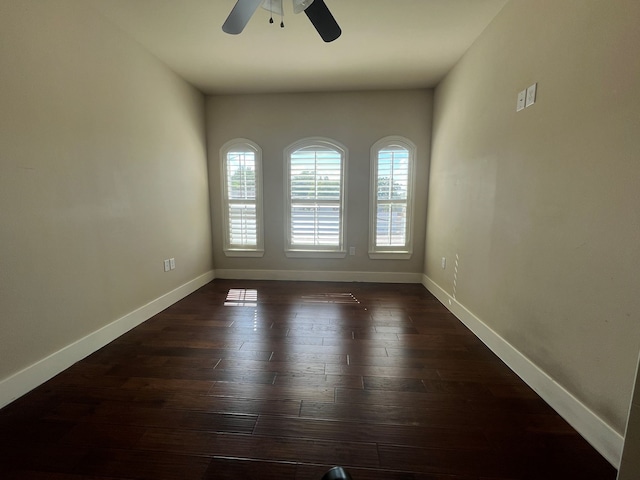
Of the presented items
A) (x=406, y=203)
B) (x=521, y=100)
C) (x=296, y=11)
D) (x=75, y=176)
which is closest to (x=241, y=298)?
(x=75, y=176)

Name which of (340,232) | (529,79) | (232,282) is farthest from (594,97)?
(232,282)

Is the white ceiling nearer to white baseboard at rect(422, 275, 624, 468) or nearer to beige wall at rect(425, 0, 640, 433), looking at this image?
beige wall at rect(425, 0, 640, 433)

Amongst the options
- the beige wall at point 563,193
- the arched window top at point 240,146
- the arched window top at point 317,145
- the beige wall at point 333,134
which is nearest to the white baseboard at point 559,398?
the beige wall at point 563,193

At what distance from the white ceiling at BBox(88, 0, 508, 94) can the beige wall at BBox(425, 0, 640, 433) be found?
1.65ft

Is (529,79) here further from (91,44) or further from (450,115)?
(91,44)

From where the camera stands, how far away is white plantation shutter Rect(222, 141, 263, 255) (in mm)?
3920

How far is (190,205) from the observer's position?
11.3 ft

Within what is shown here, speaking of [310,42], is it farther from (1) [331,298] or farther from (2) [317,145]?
(1) [331,298]

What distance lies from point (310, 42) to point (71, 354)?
10.8 feet

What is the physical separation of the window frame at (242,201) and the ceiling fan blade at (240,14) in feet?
6.71

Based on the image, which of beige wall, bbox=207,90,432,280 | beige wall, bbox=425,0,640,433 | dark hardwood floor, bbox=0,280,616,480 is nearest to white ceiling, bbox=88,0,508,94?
beige wall, bbox=207,90,432,280

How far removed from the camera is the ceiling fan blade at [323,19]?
66.2 inches

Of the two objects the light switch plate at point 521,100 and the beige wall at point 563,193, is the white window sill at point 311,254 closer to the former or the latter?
the beige wall at point 563,193

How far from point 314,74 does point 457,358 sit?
3.35 metres
